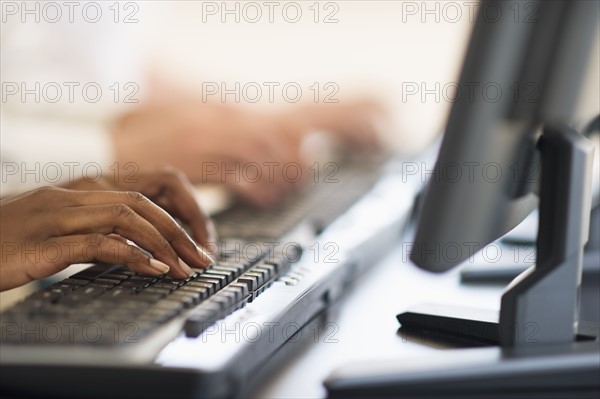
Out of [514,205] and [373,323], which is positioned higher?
[514,205]

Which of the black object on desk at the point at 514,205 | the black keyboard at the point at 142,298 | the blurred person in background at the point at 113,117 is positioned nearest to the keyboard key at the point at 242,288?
the black keyboard at the point at 142,298

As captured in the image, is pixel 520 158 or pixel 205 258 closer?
pixel 520 158

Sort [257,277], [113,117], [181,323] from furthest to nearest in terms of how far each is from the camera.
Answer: [113,117]
[257,277]
[181,323]

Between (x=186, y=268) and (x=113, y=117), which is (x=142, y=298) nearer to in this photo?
(x=186, y=268)

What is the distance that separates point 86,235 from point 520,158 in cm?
30

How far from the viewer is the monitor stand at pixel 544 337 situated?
1.29ft

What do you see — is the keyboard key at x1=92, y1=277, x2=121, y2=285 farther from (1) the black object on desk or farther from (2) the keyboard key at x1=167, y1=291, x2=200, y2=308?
(1) the black object on desk

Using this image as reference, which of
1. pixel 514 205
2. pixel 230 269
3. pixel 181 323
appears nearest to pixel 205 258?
pixel 230 269

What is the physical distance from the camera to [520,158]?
1.40 ft

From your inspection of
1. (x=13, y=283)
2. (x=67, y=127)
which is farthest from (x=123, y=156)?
(x=13, y=283)

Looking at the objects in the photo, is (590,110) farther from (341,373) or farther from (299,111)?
(299,111)

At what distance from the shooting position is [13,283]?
0.53 meters

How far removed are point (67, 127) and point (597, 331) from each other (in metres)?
1.05

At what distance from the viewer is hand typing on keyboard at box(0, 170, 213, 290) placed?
51cm
